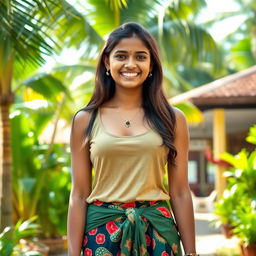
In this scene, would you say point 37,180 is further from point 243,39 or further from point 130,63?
point 243,39

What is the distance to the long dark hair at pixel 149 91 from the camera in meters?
2.72

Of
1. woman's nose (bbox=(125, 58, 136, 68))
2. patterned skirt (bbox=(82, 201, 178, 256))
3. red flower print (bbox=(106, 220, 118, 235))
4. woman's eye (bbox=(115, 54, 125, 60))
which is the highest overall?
woman's eye (bbox=(115, 54, 125, 60))

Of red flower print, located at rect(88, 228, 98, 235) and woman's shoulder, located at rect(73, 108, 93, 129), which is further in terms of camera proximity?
woman's shoulder, located at rect(73, 108, 93, 129)

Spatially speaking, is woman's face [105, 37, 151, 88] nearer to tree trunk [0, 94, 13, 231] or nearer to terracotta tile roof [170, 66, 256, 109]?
tree trunk [0, 94, 13, 231]

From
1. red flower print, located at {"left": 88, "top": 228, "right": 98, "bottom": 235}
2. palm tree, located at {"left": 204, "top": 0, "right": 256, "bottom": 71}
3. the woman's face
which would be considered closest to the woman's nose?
the woman's face

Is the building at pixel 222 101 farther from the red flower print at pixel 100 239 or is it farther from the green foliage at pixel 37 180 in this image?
the red flower print at pixel 100 239

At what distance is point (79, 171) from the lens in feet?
9.12

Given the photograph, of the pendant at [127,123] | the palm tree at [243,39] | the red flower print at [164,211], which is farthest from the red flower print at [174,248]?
the palm tree at [243,39]

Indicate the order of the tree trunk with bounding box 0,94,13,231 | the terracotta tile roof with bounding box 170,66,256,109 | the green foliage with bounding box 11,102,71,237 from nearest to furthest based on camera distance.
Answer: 1. the tree trunk with bounding box 0,94,13,231
2. the green foliage with bounding box 11,102,71,237
3. the terracotta tile roof with bounding box 170,66,256,109

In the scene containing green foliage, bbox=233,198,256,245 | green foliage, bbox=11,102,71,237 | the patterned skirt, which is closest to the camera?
the patterned skirt

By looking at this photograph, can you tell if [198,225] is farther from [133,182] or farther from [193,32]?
[133,182]

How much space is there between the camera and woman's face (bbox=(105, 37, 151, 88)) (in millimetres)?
2736

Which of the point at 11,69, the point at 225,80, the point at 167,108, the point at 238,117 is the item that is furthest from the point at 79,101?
the point at 167,108

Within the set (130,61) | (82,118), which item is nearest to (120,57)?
(130,61)
